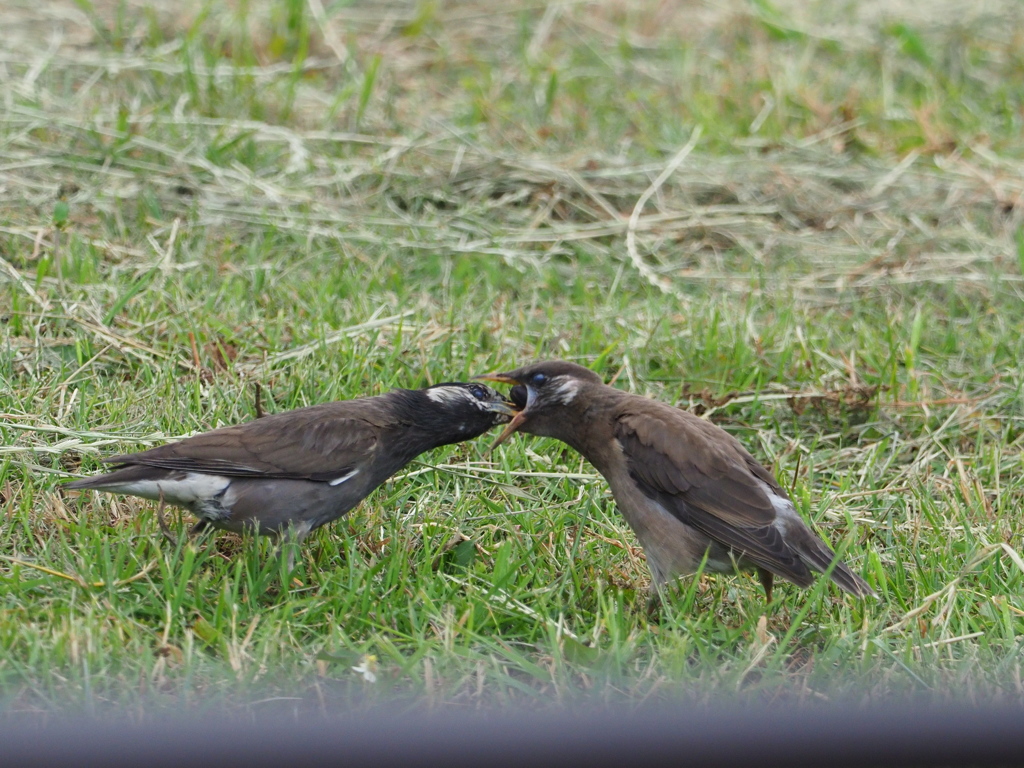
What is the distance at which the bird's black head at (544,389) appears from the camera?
470 centimetres

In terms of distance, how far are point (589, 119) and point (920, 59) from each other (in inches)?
135

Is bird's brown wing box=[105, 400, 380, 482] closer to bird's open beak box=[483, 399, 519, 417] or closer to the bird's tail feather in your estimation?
bird's open beak box=[483, 399, 519, 417]

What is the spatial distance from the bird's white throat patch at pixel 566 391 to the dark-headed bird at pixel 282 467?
0.52 metres

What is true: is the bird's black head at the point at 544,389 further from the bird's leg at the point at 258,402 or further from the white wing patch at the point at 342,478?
the bird's leg at the point at 258,402

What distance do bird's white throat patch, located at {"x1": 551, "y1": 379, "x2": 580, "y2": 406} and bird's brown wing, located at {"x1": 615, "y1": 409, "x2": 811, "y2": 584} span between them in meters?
0.24

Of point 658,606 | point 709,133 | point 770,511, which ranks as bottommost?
point 658,606

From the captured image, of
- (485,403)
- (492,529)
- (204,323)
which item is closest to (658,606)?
(492,529)

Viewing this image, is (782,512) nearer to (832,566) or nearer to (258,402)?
(832,566)

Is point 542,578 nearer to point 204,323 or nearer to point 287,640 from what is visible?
point 287,640

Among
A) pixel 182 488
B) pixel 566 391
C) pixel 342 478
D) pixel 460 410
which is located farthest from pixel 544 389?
pixel 182 488

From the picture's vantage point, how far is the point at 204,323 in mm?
5609

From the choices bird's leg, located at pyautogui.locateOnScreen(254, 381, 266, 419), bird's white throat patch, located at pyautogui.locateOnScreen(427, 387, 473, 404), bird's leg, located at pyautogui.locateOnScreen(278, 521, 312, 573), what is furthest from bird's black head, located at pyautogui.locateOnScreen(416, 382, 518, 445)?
bird's leg, located at pyautogui.locateOnScreen(254, 381, 266, 419)

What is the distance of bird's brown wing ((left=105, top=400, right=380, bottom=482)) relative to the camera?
4.11 metres

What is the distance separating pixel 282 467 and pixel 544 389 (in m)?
1.11
